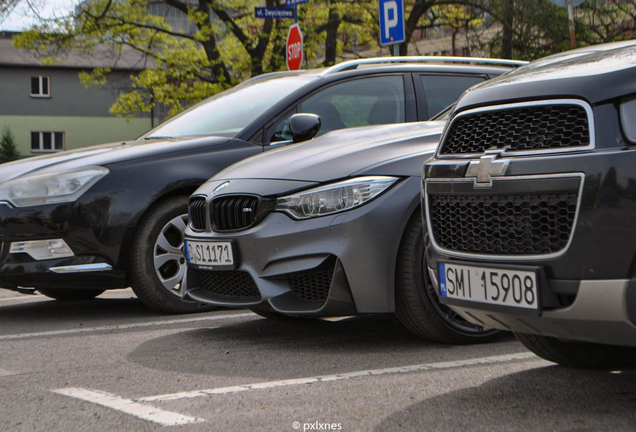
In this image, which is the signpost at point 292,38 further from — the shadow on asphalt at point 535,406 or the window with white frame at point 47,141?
the window with white frame at point 47,141

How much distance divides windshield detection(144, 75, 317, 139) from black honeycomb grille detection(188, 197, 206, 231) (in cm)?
120

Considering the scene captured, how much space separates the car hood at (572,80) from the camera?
2.88 meters

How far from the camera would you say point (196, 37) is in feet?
82.5

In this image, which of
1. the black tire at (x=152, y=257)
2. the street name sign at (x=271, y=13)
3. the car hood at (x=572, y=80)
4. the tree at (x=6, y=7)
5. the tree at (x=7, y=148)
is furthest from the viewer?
the tree at (x=7, y=148)

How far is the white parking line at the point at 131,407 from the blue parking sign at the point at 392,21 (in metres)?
7.69

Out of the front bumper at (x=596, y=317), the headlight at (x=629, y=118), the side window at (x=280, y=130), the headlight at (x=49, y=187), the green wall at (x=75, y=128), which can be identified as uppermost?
the green wall at (x=75, y=128)

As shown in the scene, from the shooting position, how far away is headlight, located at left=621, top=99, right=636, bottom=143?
2.77 m

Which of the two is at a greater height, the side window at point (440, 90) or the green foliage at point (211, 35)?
the green foliage at point (211, 35)

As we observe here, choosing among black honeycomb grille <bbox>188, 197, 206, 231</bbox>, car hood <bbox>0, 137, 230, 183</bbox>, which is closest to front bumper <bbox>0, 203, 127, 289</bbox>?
car hood <bbox>0, 137, 230, 183</bbox>

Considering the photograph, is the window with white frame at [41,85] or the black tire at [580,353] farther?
the window with white frame at [41,85]

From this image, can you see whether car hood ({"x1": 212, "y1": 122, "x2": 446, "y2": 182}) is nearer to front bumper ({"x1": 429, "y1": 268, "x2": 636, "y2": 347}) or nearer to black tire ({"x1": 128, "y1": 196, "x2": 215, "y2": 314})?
black tire ({"x1": 128, "y1": 196, "x2": 215, "y2": 314})

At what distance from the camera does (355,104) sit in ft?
20.4

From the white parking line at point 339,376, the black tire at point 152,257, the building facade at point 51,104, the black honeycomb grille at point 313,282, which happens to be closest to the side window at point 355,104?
the black tire at point 152,257

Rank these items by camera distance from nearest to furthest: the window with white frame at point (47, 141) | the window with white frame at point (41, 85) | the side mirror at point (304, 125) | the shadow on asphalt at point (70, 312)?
1. the side mirror at point (304, 125)
2. the shadow on asphalt at point (70, 312)
3. the window with white frame at point (47, 141)
4. the window with white frame at point (41, 85)
